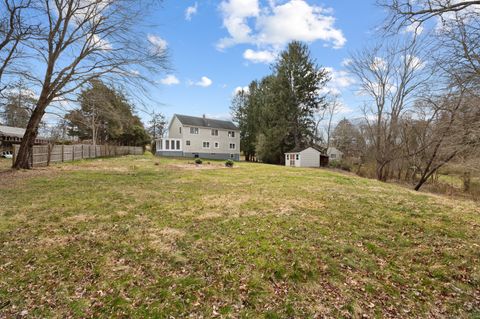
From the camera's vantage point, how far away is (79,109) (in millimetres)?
12867

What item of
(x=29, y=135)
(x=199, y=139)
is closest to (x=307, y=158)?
(x=199, y=139)

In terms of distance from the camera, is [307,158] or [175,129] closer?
[307,158]

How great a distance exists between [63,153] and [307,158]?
2416cm

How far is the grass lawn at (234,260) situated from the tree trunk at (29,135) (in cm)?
699

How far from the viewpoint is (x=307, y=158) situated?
28.8 meters

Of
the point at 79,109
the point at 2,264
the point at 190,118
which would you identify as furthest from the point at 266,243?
the point at 190,118

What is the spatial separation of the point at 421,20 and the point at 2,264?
7601 millimetres

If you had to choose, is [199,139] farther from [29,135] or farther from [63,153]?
[29,135]

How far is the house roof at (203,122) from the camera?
102ft

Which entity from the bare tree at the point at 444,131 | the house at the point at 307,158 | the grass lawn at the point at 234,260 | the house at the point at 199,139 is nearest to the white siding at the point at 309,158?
the house at the point at 307,158

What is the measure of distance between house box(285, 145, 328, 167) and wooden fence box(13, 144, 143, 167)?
71.1 ft

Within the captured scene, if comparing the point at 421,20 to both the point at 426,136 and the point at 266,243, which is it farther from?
the point at 426,136

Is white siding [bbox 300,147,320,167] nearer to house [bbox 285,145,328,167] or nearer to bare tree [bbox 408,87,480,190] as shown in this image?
house [bbox 285,145,328,167]

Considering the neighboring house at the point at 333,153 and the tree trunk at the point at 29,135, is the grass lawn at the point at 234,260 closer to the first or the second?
the tree trunk at the point at 29,135
